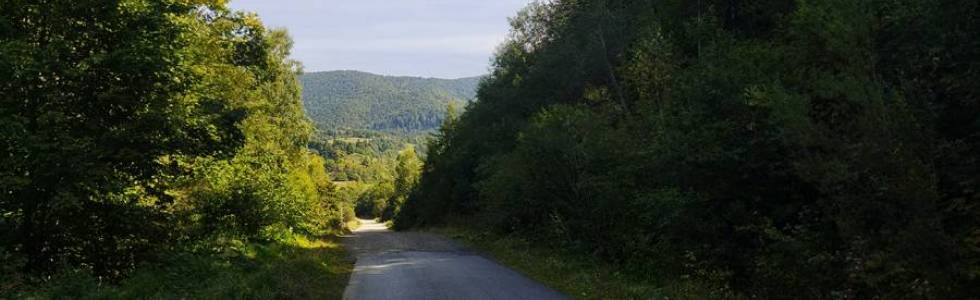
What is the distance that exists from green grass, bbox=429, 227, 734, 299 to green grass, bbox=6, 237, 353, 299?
5242 mm

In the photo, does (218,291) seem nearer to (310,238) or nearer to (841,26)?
(841,26)

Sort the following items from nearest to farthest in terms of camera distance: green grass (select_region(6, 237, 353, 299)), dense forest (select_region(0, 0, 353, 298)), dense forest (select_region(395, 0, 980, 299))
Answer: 1. dense forest (select_region(395, 0, 980, 299))
2. green grass (select_region(6, 237, 353, 299))
3. dense forest (select_region(0, 0, 353, 298))

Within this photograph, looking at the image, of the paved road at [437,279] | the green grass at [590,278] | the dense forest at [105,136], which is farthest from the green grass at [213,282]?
the green grass at [590,278]

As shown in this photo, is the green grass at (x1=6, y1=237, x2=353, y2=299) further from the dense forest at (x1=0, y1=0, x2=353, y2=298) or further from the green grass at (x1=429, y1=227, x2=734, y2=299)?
the green grass at (x1=429, y1=227, x2=734, y2=299)

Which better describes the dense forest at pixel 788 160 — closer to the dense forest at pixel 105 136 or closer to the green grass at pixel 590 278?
the green grass at pixel 590 278

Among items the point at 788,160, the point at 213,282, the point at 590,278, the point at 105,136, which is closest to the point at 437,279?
the point at 590,278

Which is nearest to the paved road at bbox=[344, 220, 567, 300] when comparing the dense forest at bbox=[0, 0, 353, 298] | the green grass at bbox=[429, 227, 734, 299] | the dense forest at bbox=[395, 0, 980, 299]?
the green grass at bbox=[429, 227, 734, 299]

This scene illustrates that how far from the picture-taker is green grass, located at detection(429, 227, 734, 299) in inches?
479

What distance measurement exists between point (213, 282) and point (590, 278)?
8.66 m

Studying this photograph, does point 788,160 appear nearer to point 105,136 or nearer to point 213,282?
point 213,282

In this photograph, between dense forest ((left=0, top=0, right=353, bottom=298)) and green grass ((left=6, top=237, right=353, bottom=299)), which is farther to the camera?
dense forest ((left=0, top=0, right=353, bottom=298))

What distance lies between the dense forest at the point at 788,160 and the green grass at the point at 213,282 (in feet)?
26.5

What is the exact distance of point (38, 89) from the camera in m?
13.3

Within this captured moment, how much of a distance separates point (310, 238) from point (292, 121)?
10107 mm
